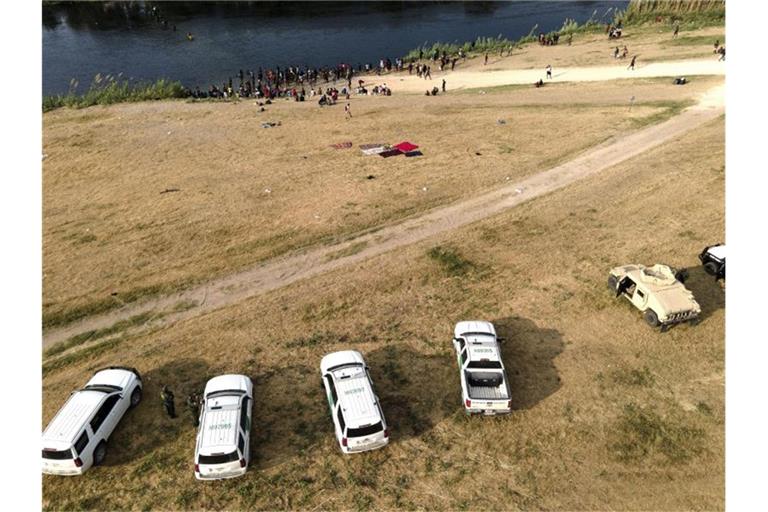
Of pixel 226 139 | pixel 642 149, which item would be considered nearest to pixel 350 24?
pixel 226 139

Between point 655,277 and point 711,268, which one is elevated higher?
point 655,277

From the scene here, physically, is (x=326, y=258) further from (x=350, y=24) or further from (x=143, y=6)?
(x=143, y=6)

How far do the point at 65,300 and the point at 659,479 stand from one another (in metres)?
28.1

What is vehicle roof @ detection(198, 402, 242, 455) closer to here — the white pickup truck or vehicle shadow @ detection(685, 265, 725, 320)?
the white pickup truck

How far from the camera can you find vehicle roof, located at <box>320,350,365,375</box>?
62.6ft

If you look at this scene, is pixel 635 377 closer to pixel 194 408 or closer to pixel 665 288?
pixel 665 288

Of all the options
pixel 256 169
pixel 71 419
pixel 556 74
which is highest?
pixel 556 74

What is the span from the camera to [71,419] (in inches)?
653

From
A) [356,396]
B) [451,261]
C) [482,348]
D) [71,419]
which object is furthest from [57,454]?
[451,261]

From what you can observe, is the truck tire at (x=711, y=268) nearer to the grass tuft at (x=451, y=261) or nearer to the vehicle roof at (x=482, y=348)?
the grass tuft at (x=451, y=261)

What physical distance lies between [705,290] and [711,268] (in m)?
1.42

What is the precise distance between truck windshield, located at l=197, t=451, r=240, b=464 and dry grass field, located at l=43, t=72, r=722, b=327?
12711 millimetres

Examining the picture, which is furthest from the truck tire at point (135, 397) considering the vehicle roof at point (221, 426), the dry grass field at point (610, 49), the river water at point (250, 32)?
the dry grass field at point (610, 49)

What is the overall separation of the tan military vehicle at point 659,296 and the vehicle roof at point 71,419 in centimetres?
2236
